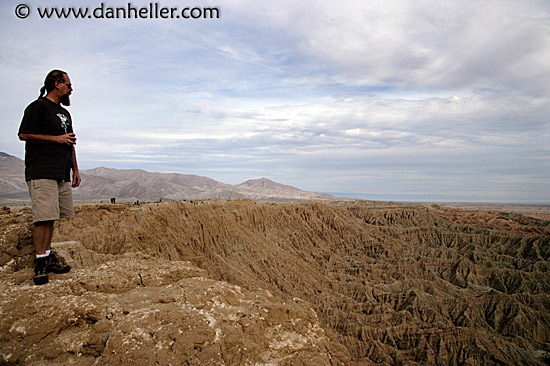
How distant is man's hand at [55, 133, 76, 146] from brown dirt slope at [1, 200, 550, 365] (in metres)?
1.80

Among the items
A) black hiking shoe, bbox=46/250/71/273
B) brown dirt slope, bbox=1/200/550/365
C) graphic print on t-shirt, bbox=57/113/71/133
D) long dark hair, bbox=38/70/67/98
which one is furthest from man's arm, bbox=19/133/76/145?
brown dirt slope, bbox=1/200/550/365

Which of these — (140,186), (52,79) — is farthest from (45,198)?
(140,186)

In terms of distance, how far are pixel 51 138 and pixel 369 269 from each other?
87.6 feet

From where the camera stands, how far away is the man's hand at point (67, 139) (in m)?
4.15

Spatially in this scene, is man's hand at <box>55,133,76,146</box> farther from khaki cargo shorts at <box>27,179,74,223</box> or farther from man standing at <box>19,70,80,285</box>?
khaki cargo shorts at <box>27,179,74,223</box>

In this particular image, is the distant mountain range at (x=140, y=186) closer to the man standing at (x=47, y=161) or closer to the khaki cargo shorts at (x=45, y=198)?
the man standing at (x=47, y=161)

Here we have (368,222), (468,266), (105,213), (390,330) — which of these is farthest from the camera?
(368,222)

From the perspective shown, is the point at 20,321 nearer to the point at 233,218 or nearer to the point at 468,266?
the point at 233,218

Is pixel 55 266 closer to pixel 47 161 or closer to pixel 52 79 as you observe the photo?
pixel 47 161

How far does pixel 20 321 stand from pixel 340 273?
Answer: 82.1ft

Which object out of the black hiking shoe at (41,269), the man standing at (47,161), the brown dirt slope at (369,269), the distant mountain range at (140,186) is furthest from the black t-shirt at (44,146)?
the distant mountain range at (140,186)

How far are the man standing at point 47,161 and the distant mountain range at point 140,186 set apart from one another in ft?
281

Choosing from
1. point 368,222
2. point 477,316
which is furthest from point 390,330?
point 368,222

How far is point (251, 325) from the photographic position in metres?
3.65
